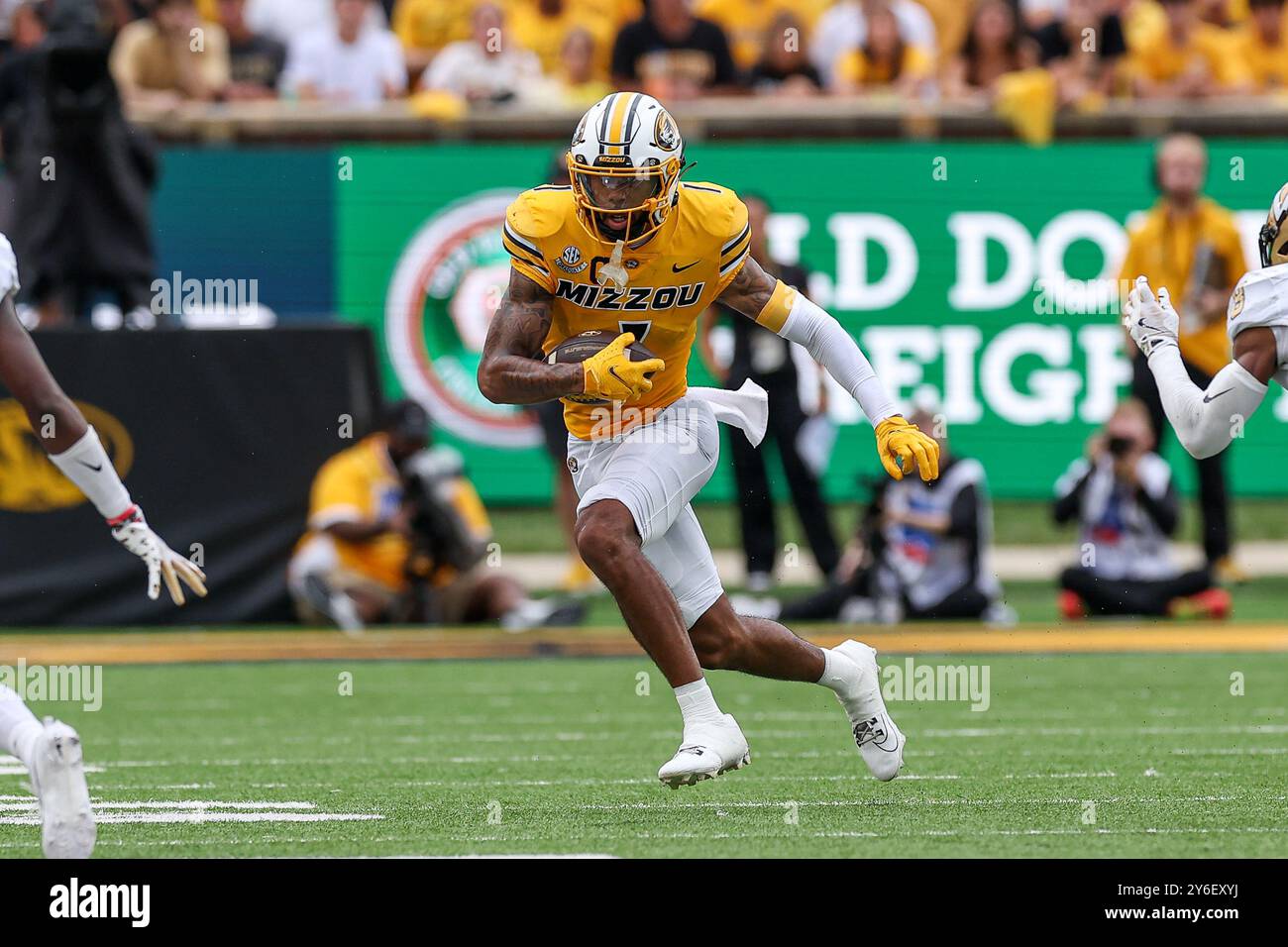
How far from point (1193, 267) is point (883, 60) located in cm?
340

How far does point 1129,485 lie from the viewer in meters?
11.8

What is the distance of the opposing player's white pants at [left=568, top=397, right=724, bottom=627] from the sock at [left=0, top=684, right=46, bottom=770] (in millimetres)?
1737

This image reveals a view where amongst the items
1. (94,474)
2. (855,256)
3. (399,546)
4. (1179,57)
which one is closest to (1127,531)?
(855,256)

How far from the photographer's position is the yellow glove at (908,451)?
252 inches

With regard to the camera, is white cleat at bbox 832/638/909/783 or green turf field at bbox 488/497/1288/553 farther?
green turf field at bbox 488/497/1288/553

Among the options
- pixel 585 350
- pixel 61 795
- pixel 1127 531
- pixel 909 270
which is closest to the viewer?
pixel 61 795

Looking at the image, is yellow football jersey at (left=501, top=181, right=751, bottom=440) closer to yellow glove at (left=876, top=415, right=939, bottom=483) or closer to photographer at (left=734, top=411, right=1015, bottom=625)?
yellow glove at (left=876, top=415, right=939, bottom=483)

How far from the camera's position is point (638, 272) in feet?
21.6

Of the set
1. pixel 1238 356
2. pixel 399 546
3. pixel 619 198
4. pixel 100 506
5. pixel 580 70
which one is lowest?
pixel 399 546

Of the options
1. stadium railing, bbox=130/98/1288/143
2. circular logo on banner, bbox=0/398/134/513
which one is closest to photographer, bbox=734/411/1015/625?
circular logo on banner, bbox=0/398/134/513

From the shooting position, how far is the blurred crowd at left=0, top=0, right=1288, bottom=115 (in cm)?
1455

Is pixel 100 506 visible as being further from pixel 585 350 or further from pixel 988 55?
pixel 988 55

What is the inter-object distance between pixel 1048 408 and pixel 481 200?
3.68 metres
